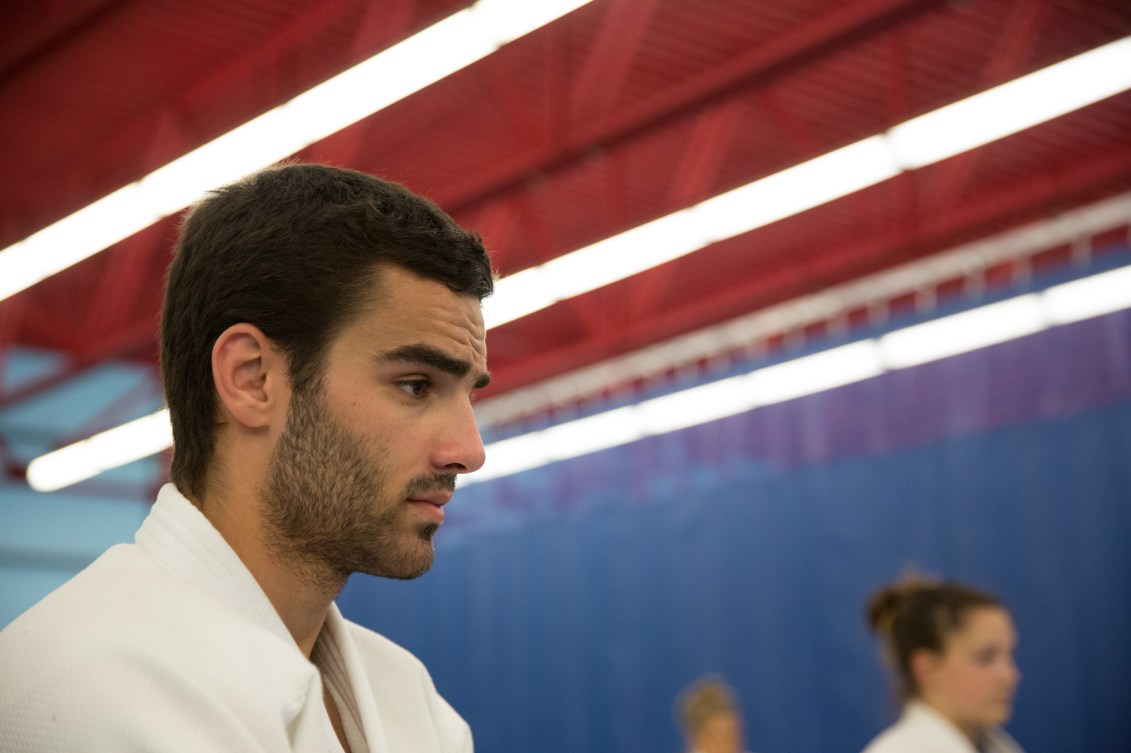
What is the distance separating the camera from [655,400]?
9.89m

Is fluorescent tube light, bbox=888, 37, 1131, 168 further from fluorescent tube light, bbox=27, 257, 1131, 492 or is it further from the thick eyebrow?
the thick eyebrow

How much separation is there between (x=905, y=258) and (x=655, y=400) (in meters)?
2.38

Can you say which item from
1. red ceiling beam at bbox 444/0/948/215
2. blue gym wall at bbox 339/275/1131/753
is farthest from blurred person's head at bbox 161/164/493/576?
blue gym wall at bbox 339/275/1131/753

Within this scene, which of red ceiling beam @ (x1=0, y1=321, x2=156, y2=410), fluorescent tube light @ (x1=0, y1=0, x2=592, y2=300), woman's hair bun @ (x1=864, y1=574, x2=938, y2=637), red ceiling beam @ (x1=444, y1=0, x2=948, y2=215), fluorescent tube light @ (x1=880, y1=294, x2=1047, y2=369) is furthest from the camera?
red ceiling beam @ (x1=0, y1=321, x2=156, y2=410)

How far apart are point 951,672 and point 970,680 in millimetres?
47

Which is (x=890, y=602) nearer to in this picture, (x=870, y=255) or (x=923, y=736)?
(x=923, y=736)

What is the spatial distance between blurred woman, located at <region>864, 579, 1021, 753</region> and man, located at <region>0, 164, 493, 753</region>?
68.4 inches

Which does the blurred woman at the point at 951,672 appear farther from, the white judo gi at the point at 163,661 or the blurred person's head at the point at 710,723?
the blurred person's head at the point at 710,723

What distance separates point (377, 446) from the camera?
1.17 metres

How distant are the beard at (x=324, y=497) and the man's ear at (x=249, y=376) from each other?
0.8 inches

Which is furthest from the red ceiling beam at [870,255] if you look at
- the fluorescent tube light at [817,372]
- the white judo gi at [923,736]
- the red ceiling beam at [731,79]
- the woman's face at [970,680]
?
the white judo gi at [923,736]

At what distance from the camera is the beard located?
1165 millimetres

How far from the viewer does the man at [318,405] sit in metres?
1.17

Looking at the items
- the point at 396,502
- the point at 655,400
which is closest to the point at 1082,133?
the point at 655,400
